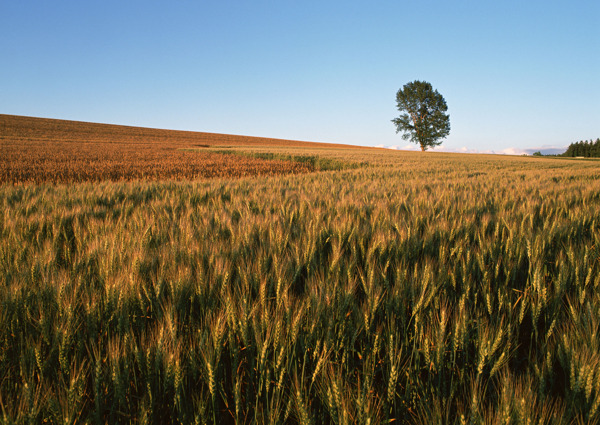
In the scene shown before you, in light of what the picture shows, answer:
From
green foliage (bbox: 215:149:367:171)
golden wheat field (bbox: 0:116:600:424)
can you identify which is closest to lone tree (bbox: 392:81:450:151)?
green foliage (bbox: 215:149:367:171)

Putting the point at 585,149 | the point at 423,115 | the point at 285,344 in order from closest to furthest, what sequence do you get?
1. the point at 285,344
2. the point at 423,115
3. the point at 585,149

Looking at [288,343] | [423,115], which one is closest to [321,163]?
[288,343]

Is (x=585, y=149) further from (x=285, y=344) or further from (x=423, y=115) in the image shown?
(x=285, y=344)

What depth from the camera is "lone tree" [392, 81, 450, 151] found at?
45.9 metres

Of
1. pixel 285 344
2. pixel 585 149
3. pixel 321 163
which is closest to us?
pixel 285 344

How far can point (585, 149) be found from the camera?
76125 millimetres

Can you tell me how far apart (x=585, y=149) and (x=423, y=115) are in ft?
204

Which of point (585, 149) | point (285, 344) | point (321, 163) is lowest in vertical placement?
point (285, 344)

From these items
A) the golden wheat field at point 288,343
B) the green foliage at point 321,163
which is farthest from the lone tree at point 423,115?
the golden wheat field at point 288,343

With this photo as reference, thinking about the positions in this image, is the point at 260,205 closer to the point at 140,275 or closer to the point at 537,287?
the point at 140,275

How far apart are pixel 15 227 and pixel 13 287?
148cm

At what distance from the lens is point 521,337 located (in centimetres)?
118

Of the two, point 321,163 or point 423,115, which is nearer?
point 321,163

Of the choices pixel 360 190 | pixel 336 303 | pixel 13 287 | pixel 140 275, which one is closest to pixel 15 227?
pixel 13 287
